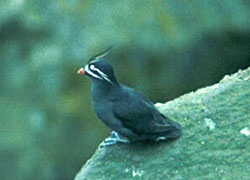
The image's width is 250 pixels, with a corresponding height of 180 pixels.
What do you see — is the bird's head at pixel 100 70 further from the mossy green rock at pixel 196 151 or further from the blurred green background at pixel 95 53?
the blurred green background at pixel 95 53

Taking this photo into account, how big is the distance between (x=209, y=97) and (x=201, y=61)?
1.13 meters

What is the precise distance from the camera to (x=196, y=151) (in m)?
2.68

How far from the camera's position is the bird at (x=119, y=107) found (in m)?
2.60

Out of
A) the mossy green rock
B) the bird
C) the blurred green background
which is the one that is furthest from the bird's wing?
the blurred green background

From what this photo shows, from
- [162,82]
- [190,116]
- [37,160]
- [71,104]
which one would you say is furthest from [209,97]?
[37,160]

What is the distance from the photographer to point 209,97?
309cm

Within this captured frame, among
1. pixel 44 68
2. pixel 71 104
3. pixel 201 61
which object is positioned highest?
pixel 44 68

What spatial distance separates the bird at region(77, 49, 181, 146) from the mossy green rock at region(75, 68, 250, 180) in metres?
0.11

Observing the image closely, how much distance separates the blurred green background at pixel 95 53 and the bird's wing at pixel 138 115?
1.46 metres

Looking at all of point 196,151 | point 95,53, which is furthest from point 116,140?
point 95,53

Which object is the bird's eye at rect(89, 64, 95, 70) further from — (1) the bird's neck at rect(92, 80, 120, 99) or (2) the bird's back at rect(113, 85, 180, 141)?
(2) the bird's back at rect(113, 85, 180, 141)

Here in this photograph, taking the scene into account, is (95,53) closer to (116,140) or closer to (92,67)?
(116,140)

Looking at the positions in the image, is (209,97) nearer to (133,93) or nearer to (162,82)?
(133,93)

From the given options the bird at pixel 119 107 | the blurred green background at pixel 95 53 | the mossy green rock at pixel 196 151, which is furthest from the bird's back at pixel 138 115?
the blurred green background at pixel 95 53
